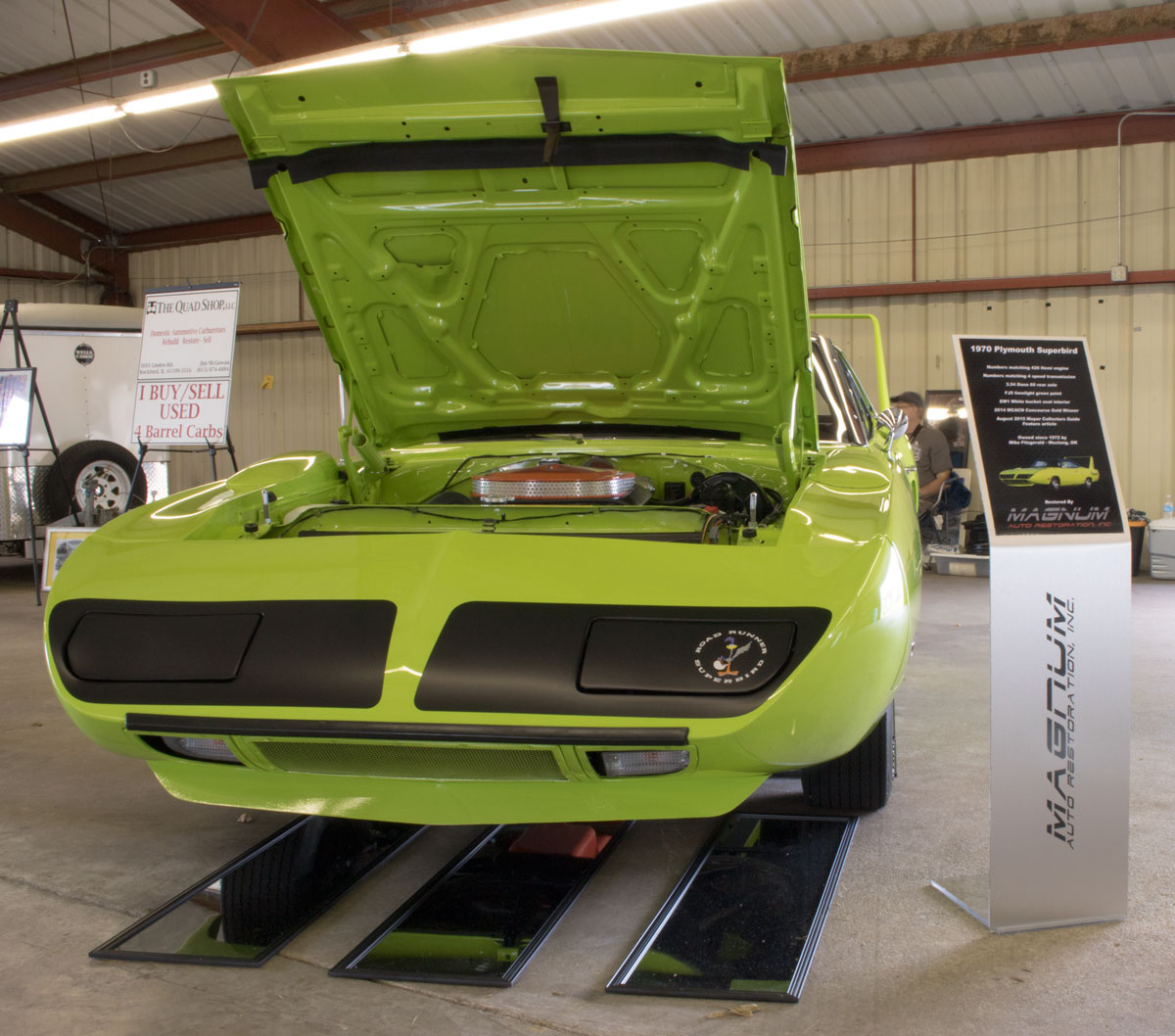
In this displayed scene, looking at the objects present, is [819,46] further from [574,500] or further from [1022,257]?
[574,500]

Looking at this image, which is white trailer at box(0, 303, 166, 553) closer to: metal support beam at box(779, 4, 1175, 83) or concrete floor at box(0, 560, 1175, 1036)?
concrete floor at box(0, 560, 1175, 1036)

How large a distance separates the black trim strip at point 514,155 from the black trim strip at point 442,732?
4.44ft

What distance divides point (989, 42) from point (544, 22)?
3.61 meters

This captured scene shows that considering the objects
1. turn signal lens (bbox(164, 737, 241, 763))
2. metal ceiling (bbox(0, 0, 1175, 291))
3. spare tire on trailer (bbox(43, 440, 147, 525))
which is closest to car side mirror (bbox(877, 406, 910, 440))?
turn signal lens (bbox(164, 737, 241, 763))

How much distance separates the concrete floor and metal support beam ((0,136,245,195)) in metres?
9.37

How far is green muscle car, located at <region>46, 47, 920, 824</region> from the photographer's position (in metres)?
1.89

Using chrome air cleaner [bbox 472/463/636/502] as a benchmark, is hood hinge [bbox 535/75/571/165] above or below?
above

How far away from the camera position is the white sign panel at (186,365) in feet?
20.0

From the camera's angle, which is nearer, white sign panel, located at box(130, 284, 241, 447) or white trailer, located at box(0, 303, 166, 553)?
white sign panel, located at box(130, 284, 241, 447)

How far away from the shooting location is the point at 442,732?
184cm

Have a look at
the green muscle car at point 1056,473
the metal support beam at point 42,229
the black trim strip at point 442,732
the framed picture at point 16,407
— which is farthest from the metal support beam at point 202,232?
the green muscle car at point 1056,473

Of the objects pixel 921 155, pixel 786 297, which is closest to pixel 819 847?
pixel 786 297

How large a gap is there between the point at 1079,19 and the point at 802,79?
201 centimetres

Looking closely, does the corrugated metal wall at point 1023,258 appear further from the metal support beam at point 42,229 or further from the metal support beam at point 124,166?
the metal support beam at point 42,229
